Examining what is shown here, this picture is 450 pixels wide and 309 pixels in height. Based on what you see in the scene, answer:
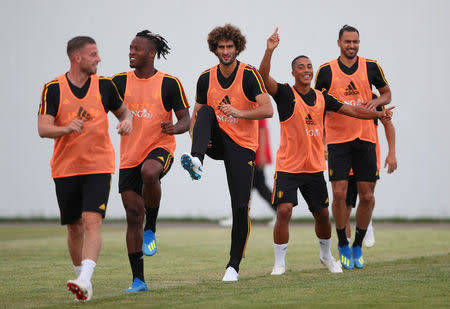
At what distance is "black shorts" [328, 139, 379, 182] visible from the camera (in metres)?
10.4

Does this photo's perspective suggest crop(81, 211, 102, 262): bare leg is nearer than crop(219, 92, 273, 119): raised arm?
Yes

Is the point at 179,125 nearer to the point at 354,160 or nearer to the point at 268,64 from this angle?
the point at 268,64

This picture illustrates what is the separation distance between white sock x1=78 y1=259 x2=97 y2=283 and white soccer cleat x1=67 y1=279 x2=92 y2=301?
0.28 feet

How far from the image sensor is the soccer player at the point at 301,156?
31.6 feet

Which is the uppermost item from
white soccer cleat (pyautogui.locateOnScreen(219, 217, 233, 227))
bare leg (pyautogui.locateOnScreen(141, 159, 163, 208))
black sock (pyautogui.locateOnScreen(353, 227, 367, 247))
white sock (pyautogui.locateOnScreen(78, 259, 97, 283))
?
bare leg (pyautogui.locateOnScreen(141, 159, 163, 208))

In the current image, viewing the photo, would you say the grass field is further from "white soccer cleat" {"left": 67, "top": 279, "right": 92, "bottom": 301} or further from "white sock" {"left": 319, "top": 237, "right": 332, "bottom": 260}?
"white sock" {"left": 319, "top": 237, "right": 332, "bottom": 260}

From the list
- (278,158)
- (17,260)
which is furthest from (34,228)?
(278,158)

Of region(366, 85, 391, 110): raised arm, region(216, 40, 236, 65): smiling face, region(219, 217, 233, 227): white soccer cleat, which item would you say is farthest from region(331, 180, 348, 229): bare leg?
region(219, 217, 233, 227): white soccer cleat

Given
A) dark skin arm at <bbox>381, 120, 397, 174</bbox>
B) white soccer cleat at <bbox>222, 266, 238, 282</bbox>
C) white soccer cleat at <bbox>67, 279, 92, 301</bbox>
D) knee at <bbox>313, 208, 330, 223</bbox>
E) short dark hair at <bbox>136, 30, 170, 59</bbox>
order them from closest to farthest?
white soccer cleat at <bbox>67, 279, 92, 301</bbox>, white soccer cleat at <bbox>222, 266, 238, 282</bbox>, short dark hair at <bbox>136, 30, 170, 59</bbox>, knee at <bbox>313, 208, 330, 223</bbox>, dark skin arm at <bbox>381, 120, 397, 174</bbox>

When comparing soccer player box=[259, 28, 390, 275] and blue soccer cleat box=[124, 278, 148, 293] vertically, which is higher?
soccer player box=[259, 28, 390, 275]

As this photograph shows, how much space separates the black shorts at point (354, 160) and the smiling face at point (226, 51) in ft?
7.92

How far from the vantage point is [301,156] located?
9703 millimetres

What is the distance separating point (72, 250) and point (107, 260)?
3.82m

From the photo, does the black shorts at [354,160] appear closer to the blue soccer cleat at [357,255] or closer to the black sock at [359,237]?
the black sock at [359,237]
